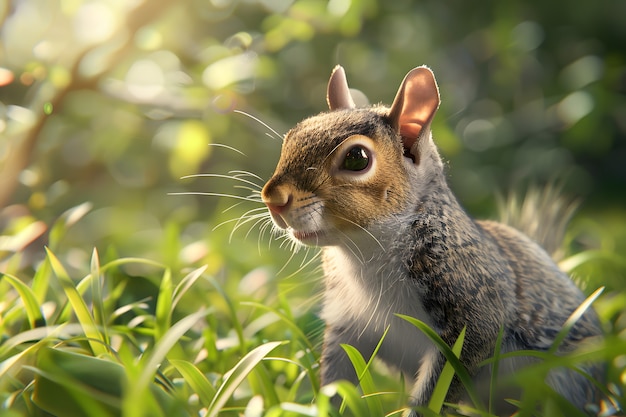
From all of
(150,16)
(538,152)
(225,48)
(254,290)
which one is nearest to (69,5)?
(150,16)

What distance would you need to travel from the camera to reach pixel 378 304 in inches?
46.1

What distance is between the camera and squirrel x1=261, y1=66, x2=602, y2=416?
111 cm

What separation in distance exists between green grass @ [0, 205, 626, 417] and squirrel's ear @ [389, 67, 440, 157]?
0.39 metres

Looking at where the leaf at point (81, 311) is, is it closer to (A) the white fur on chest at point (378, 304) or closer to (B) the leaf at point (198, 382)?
(B) the leaf at point (198, 382)

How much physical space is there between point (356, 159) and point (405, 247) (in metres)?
0.18

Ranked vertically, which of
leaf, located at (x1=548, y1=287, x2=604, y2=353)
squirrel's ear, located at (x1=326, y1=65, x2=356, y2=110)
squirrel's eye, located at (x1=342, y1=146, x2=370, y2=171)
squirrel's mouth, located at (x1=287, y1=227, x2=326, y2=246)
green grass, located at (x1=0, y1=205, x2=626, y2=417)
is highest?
squirrel's ear, located at (x1=326, y1=65, x2=356, y2=110)

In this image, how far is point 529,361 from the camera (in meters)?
1.15

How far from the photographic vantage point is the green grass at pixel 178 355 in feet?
2.73

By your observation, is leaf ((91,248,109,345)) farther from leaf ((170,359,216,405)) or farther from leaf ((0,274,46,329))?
leaf ((170,359,216,405))

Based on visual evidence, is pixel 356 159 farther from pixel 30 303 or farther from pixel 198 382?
pixel 30 303

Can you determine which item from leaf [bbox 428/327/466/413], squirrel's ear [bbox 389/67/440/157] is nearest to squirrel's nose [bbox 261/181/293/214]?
squirrel's ear [bbox 389/67/440/157]

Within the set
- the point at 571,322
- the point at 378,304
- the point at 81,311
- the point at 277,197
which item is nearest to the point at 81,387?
the point at 81,311

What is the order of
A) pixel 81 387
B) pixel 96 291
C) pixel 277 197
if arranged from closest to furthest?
pixel 81 387 < pixel 277 197 < pixel 96 291

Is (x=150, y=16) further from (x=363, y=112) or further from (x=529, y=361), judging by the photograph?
(x=529, y=361)
